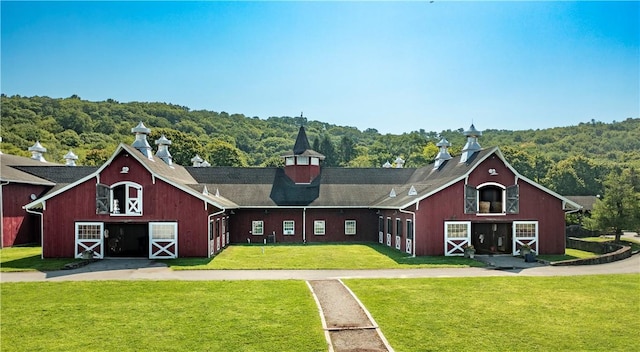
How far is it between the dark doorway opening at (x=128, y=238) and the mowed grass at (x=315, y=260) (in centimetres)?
544

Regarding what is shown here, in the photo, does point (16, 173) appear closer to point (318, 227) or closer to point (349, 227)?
point (318, 227)

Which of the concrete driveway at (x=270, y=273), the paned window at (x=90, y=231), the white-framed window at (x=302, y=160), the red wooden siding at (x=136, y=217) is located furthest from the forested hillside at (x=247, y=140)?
the concrete driveway at (x=270, y=273)

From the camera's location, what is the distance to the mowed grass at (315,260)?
23156 mm

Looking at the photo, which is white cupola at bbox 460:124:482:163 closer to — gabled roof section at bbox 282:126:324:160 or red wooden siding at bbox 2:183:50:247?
gabled roof section at bbox 282:126:324:160

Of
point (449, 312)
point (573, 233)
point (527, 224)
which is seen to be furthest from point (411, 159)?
point (449, 312)

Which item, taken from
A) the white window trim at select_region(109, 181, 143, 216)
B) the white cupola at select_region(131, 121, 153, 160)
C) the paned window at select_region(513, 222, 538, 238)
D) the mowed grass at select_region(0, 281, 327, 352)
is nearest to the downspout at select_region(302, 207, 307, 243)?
the white cupola at select_region(131, 121, 153, 160)

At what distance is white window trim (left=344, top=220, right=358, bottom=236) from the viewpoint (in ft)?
118

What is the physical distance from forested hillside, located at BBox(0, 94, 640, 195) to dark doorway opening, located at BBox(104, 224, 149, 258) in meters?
16.9

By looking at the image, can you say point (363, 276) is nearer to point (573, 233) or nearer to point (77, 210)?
point (77, 210)

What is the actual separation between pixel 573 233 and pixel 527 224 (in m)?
17.6

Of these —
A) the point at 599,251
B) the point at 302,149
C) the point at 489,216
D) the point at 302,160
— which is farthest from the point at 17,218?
the point at 599,251

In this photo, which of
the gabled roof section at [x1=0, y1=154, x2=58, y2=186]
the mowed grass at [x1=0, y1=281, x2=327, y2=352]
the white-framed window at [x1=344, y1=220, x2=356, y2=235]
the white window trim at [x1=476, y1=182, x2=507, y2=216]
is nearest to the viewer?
the mowed grass at [x1=0, y1=281, x2=327, y2=352]

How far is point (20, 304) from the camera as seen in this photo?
15180 millimetres

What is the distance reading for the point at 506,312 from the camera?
1438cm
